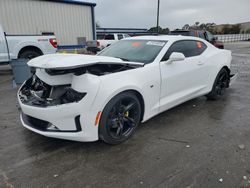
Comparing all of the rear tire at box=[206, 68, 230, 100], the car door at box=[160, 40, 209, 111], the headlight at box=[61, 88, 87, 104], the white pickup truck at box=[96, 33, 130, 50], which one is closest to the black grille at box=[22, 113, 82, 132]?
the headlight at box=[61, 88, 87, 104]

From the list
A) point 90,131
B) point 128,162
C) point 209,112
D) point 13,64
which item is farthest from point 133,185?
point 13,64

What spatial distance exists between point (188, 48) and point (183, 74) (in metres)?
0.72

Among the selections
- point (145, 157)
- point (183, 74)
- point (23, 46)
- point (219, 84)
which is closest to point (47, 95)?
point (145, 157)

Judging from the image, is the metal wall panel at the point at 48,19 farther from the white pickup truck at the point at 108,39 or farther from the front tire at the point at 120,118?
the front tire at the point at 120,118

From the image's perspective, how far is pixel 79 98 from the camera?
2.49m

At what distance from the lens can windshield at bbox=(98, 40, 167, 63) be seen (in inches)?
138

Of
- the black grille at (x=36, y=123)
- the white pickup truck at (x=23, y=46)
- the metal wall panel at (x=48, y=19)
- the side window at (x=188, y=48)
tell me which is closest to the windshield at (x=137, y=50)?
the side window at (x=188, y=48)

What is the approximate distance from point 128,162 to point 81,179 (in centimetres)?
61

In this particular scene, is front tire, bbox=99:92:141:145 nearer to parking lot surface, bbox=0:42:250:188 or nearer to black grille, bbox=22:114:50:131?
parking lot surface, bbox=0:42:250:188

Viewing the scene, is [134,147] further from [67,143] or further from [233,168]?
[233,168]

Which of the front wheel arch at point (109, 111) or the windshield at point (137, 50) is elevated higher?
the windshield at point (137, 50)

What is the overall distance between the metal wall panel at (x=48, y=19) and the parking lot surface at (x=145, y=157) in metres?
9.51

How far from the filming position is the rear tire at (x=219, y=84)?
4.75 m

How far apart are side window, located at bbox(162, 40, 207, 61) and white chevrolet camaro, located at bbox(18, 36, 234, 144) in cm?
2
